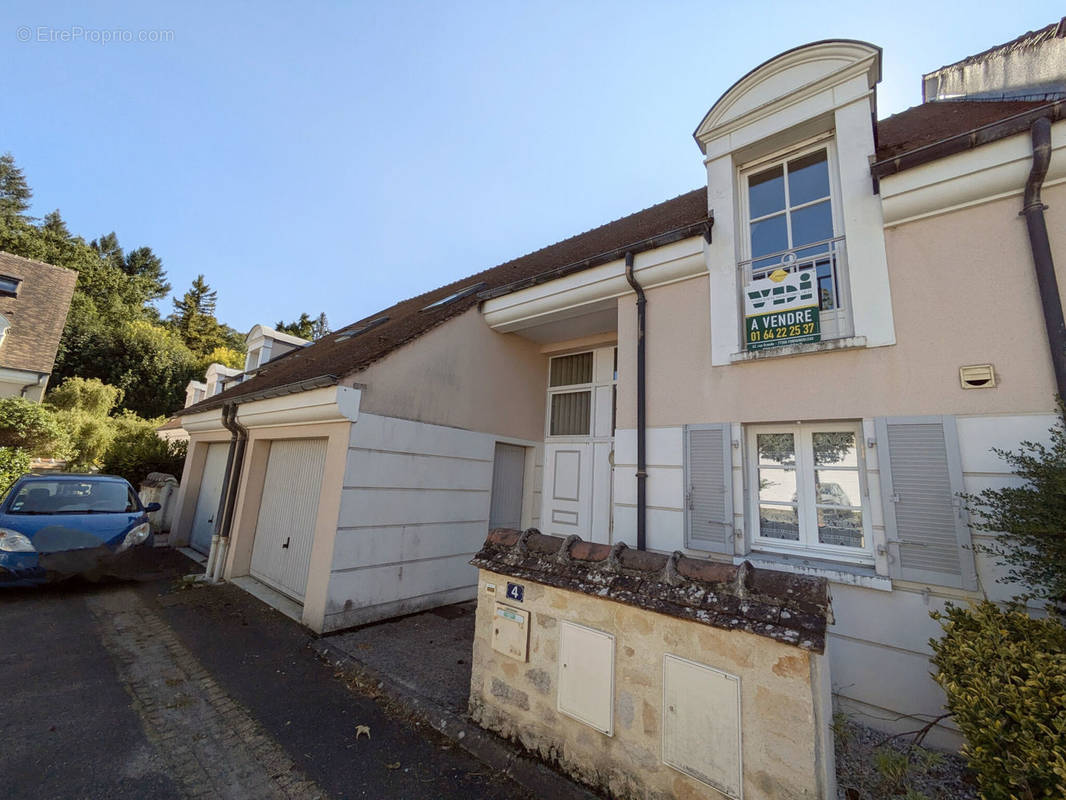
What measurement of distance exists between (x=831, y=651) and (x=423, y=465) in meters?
5.00

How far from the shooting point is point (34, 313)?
57.2ft

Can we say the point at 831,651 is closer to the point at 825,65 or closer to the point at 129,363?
the point at 825,65

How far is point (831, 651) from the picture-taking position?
11.7 ft

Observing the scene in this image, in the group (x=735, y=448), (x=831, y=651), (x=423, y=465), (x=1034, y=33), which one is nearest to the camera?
(x=831, y=651)

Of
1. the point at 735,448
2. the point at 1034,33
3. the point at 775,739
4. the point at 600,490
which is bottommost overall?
the point at 775,739

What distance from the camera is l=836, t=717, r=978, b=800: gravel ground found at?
7.64 feet

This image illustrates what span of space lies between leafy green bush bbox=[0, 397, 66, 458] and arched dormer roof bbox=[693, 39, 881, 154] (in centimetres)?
1765

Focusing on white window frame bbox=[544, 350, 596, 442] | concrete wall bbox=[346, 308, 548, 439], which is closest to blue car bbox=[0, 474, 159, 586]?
concrete wall bbox=[346, 308, 548, 439]

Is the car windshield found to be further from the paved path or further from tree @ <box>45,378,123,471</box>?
tree @ <box>45,378,123,471</box>

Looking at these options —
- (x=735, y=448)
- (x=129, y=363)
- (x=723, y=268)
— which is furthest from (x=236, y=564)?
(x=129, y=363)

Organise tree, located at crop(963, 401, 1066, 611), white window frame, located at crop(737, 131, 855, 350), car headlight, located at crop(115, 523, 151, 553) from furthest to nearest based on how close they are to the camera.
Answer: car headlight, located at crop(115, 523, 151, 553), white window frame, located at crop(737, 131, 855, 350), tree, located at crop(963, 401, 1066, 611)

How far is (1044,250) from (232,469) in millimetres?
10418

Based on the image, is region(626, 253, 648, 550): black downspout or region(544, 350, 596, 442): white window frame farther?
region(544, 350, 596, 442): white window frame

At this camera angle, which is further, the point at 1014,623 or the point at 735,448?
the point at 735,448
